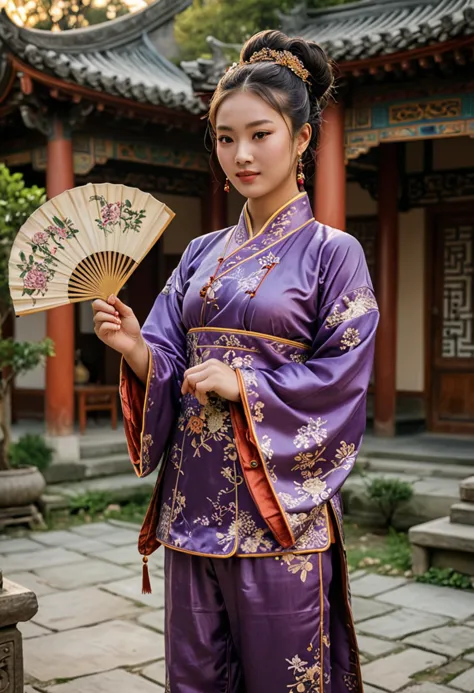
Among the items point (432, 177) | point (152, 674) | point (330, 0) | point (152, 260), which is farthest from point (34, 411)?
point (330, 0)

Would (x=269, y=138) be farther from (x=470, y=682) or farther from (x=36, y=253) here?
(x=470, y=682)

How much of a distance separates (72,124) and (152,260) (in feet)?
9.70

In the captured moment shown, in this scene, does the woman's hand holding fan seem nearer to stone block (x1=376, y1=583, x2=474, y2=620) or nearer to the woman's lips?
the woman's lips

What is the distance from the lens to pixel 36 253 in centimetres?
188

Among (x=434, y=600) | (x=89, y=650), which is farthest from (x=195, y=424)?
(x=434, y=600)

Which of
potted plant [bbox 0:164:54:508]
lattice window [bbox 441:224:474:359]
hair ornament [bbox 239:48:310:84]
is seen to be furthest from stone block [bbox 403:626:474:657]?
lattice window [bbox 441:224:474:359]

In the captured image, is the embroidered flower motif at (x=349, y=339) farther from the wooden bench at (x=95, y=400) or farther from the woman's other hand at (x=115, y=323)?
the wooden bench at (x=95, y=400)

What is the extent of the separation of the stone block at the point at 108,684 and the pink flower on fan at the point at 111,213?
2150 millimetres

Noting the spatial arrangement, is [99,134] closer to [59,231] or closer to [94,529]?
[94,529]

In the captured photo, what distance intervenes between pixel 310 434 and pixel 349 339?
221 millimetres

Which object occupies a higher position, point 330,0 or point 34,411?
point 330,0

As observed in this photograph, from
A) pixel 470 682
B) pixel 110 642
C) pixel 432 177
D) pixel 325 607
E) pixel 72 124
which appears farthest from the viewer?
pixel 432 177

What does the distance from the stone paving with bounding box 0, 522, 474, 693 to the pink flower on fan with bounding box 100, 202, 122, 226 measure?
2150 mm

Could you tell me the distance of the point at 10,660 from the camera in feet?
8.06
